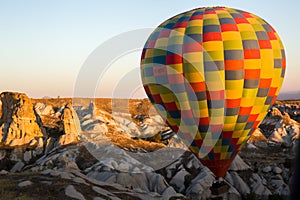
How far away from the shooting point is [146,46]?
20.6 metres

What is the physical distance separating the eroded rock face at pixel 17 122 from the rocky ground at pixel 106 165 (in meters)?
0.14

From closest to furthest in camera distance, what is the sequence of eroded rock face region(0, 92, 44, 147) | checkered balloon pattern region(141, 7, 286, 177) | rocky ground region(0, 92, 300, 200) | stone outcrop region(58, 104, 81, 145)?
rocky ground region(0, 92, 300, 200) < checkered balloon pattern region(141, 7, 286, 177) < stone outcrop region(58, 104, 81, 145) < eroded rock face region(0, 92, 44, 147)

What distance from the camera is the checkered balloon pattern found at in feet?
58.3

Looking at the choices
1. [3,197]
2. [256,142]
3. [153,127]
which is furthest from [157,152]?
[3,197]

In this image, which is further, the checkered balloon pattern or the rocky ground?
the checkered balloon pattern

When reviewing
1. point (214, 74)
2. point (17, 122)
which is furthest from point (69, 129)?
point (214, 74)

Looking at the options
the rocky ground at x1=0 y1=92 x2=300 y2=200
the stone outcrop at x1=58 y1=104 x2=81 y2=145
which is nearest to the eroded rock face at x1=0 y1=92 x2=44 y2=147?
the rocky ground at x1=0 y1=92 x2=300 y2=200

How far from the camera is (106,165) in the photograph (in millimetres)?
37125

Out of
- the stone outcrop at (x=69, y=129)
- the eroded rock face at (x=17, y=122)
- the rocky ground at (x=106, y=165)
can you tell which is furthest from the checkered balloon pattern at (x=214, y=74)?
the eroded rock face at (x=17, y=122)

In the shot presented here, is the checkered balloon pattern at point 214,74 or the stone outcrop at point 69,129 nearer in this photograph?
the checkered balloon pattern at point 214,74

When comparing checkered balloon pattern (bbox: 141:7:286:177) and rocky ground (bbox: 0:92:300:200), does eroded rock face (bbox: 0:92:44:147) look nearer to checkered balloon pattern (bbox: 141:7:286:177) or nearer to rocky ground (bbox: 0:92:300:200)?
rocky ground (bbox: 0:92:300:200)

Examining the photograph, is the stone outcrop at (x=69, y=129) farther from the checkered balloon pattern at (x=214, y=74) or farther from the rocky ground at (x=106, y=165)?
the checkered balloon pattern at (x=214, y=74)

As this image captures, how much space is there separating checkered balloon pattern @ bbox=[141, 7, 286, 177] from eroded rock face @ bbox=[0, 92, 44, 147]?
3630 cm

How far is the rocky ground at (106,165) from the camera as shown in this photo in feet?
51.9
